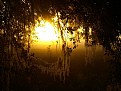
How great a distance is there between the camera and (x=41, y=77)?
24156mm

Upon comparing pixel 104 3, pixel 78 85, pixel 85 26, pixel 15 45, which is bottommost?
pixel 78 85

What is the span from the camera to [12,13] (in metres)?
7.28

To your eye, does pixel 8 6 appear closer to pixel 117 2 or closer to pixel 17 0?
pixel 17 0

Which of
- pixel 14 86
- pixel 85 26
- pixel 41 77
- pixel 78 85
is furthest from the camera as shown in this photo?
pixel 41 77

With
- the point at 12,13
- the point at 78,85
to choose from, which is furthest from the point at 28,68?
the point at 78,85

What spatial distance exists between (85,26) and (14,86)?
11821 mm

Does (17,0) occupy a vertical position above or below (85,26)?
above

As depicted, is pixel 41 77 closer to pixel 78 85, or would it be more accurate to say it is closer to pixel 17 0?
pixel 78 85

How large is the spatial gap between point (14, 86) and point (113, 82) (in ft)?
39.3

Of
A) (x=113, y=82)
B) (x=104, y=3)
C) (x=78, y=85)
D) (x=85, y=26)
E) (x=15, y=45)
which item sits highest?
(x=104, y=3)

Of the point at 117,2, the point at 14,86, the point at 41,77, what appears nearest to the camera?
the point at 117,2

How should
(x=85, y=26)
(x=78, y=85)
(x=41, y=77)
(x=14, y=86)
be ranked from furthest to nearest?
1. (x=41, y=77)
2. (x=78, y=85)
3. (x=14, y=86)
4. (x=85, y=26)

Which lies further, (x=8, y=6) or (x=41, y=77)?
(x=41, y=77)

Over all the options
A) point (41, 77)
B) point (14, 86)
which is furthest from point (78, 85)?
point (14, 86)
